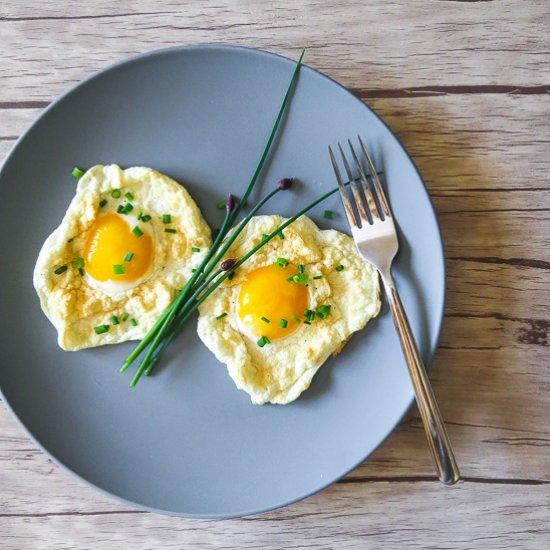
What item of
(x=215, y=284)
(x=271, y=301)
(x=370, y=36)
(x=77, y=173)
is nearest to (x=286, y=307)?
(x=271, y=301)

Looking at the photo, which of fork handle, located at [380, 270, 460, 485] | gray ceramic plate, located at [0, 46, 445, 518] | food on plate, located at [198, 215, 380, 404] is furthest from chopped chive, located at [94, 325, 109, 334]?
fork handle, located at [380, 270, 460, 485]

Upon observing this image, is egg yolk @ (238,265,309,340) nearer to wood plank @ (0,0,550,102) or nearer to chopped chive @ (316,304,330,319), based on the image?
chopped chive @ (316,304,330,319)

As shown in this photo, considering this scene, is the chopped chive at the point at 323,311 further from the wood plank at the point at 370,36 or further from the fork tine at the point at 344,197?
the wood plank at the point at 370,36

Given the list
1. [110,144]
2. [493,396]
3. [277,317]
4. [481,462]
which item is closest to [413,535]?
[481,462]

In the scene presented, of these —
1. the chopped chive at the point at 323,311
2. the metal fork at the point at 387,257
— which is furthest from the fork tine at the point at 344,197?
the chopped chive at the point at 323,311

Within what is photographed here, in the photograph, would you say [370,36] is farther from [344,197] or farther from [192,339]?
[192,339]

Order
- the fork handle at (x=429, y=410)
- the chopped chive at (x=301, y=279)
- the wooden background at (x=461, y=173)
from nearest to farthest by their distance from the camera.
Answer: the fork handle at (x=429, y=410), the chopped chive at (x=301, y=279), the wooden background at (x=461, y=173)
